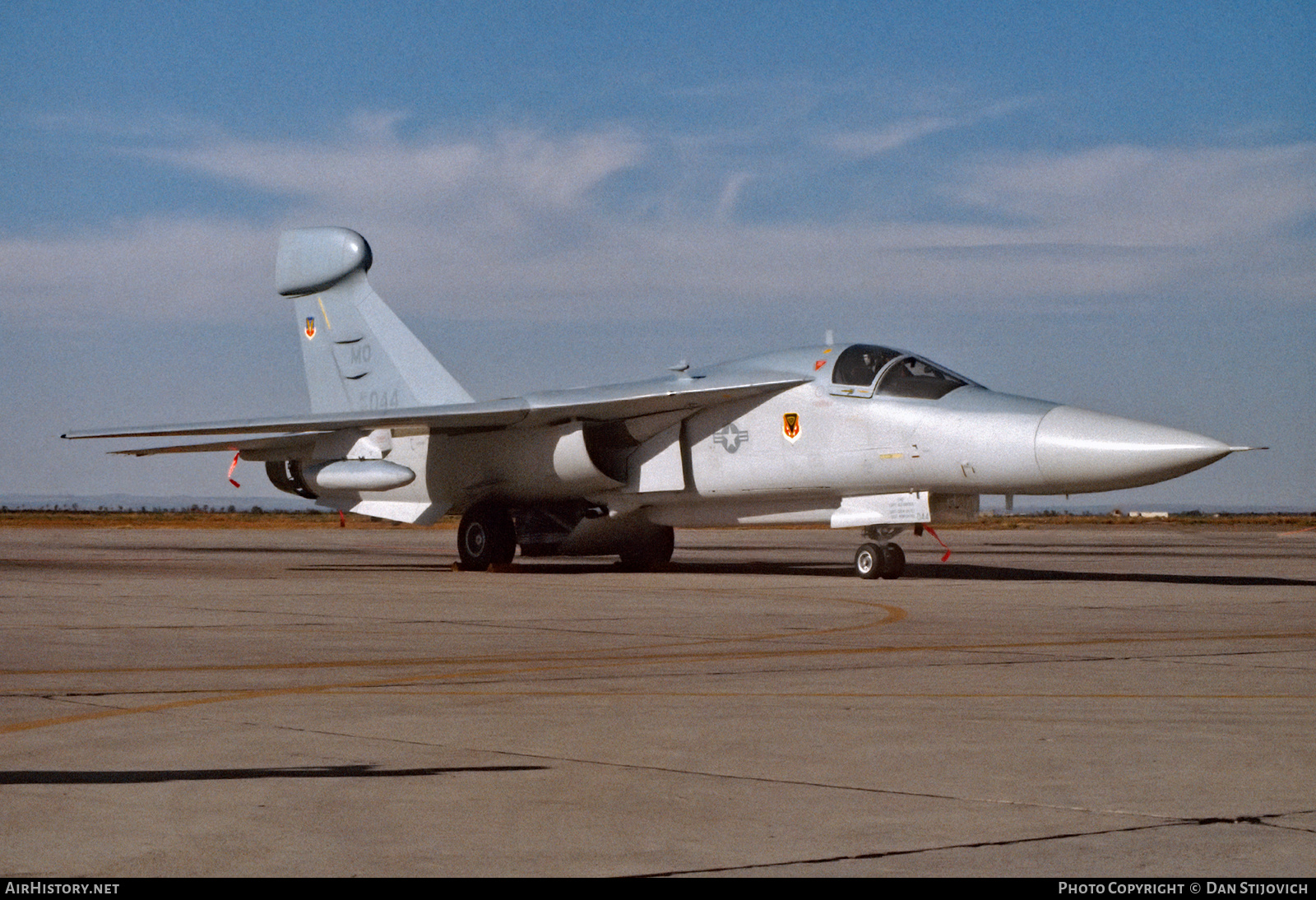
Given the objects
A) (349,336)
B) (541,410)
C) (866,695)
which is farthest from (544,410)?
(866,695)

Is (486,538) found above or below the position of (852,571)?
above

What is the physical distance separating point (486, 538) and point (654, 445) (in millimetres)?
3093

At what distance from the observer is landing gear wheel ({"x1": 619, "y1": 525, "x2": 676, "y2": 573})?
21.1 metres

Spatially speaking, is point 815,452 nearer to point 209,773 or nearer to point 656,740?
point 656,740

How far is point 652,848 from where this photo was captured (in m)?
3.84

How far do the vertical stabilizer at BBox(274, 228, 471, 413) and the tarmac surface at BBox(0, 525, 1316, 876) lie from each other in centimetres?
1112

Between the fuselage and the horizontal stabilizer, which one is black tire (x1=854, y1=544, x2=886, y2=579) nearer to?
the fuselage

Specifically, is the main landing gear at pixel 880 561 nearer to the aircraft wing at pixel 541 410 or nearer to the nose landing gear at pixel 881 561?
the nose landing gear at pixel 881 561

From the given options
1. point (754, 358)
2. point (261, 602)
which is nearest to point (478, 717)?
point (261, 602)

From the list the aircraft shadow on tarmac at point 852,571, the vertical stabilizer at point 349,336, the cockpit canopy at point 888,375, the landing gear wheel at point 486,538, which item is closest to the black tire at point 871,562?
the aircraft shadow on tarmac at point 852,571

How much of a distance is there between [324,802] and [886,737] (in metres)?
2.30

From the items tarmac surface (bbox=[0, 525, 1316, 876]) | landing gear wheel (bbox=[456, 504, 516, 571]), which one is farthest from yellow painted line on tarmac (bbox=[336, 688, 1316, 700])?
landing gear wheel (bbox=[456, 504, 516, 571])

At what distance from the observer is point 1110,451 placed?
14898mm
